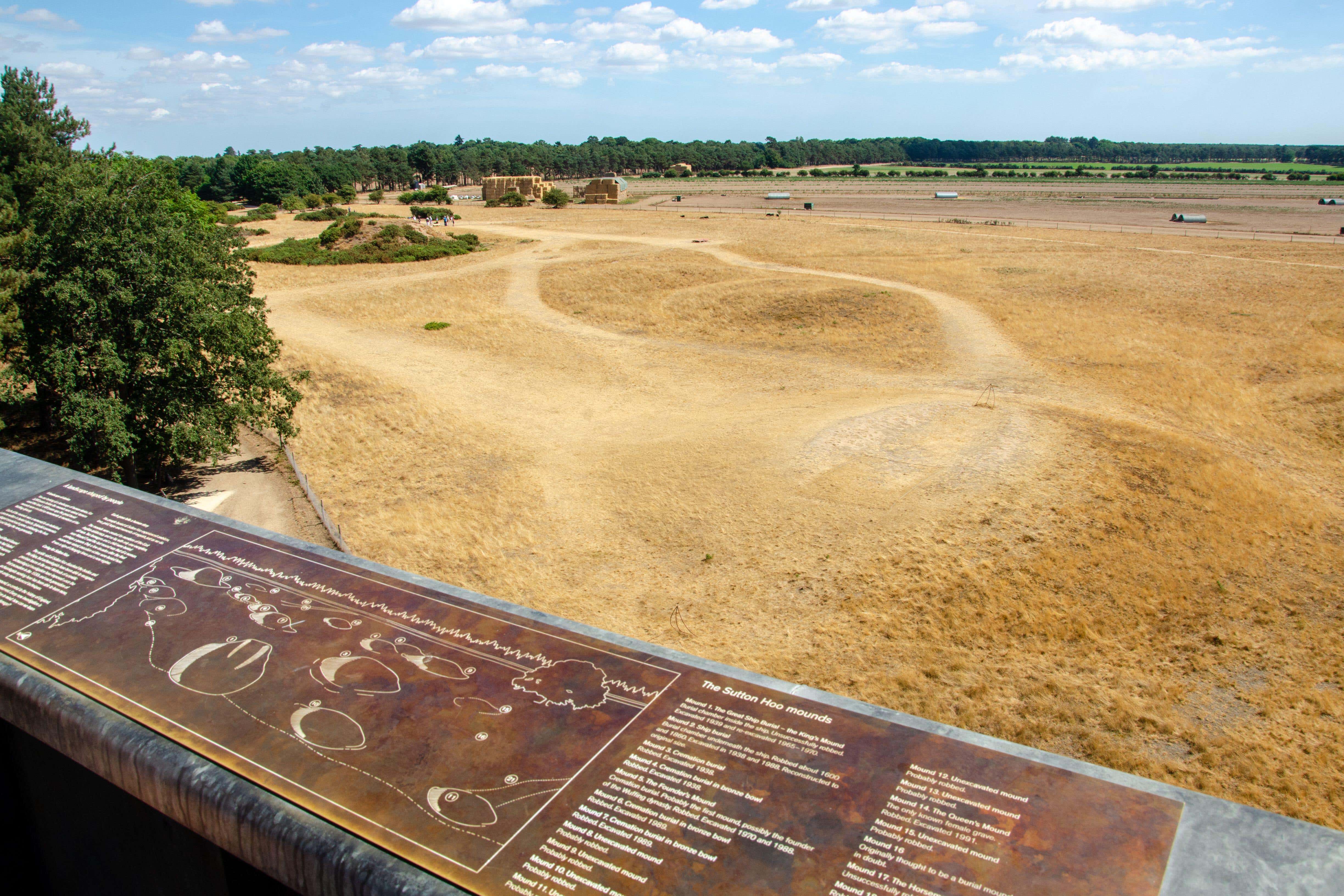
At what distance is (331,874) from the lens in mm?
4594

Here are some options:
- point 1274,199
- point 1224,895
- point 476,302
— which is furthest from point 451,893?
point 1274,199

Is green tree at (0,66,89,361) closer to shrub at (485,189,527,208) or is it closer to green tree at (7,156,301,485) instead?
green tree at (7,156,301,485)

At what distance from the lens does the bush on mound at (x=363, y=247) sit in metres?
56.8

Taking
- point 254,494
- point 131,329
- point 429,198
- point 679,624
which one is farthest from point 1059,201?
point 131,329

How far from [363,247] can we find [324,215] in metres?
30.5

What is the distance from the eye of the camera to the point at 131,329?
19.9 metres

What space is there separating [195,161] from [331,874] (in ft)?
517

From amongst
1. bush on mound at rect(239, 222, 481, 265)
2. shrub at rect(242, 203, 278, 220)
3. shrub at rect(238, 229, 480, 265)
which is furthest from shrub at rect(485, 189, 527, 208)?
shrub at rect(238, 229, 480, 265)

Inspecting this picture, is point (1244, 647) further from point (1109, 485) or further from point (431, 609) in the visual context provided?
point (431, 609)

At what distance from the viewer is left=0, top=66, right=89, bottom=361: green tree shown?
71.4 feet

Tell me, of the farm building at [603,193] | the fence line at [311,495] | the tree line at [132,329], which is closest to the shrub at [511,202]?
the farm building at [603,193]

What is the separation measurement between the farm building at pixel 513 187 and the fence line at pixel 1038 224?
1702 centimetres

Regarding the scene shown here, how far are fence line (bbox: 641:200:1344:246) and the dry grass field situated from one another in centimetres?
2409

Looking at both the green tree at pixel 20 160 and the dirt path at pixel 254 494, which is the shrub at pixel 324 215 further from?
the dirt path at pixel 254 494
